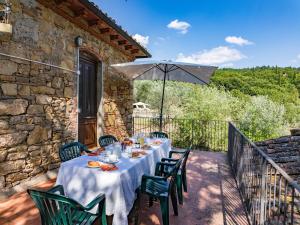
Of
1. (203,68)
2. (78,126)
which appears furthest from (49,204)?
(203,68)

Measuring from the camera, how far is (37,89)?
12.9 ft

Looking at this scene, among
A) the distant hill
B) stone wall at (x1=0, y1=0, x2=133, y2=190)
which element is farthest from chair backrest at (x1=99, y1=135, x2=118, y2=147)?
the distant hill

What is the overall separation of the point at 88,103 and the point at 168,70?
2294 millimetres

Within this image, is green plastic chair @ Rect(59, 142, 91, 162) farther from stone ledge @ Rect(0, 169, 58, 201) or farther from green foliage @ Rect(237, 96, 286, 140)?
green foliage @ Rect(237, 96, 286, 140)

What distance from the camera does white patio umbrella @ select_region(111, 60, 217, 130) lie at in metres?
5.02

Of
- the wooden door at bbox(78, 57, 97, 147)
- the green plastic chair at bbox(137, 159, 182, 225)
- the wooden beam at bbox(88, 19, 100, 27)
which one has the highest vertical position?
the wooden beam at bbox(88, 19, 100, 27)

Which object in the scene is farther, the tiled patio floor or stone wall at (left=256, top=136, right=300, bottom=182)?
stone wall at (left=256, top=136, right=300, bottom=182)

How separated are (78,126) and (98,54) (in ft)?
6.17

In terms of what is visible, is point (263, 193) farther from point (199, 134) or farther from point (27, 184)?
point (199, 134)

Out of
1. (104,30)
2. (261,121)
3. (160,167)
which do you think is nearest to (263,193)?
(160,167)

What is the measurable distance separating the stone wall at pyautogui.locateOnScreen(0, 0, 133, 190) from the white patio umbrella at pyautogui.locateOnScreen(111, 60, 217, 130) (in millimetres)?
1173

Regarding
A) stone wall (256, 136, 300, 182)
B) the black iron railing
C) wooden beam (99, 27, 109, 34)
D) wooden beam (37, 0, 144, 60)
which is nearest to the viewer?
stone wall (256, 136, 300, 182)

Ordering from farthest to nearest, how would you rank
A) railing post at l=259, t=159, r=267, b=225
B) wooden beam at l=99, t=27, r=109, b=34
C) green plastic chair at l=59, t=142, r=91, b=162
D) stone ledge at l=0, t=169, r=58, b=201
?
wooden beam at l=99, t=27, r=109, b=34, stone ledge at l=0, t=169, r=58, b=201, green plastic chair at l=59, t=142, r=91, b=162, railing post at l=259, t=159, r=267, b=225

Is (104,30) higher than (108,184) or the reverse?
higher
